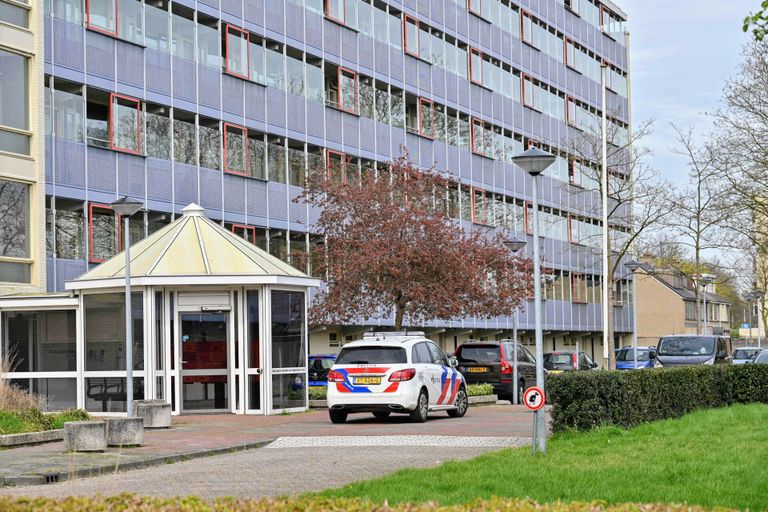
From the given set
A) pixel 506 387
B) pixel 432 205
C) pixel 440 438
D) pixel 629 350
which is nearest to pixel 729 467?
pixel 440 438

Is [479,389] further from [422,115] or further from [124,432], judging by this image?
[422,115]

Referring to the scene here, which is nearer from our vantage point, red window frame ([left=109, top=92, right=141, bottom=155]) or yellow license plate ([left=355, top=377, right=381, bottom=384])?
yellow license plate ([left=355, top=377, right=381, bottom=384])

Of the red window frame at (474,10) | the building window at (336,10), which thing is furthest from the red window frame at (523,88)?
the building window at (336,10)

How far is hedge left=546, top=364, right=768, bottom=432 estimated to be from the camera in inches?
711

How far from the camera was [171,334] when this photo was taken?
26.8 meters

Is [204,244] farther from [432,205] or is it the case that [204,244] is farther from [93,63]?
[432,205]

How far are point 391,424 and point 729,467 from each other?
11.1 m

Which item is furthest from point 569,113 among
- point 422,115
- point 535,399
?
point 535,399

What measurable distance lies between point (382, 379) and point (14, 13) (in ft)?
43.7

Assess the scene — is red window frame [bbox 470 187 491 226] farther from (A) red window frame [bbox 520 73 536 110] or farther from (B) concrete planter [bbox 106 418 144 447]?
(B) concrete planter [bbox 106 418 144 447]

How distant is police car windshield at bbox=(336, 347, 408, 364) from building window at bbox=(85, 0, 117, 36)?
13242 millimetres

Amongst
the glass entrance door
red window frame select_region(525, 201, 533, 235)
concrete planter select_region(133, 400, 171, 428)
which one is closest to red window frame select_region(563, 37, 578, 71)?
red window frame select_region(525, 201, 533, 235)

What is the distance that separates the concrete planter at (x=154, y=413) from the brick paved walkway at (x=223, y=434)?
1.14 ft

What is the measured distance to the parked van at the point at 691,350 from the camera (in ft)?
125
